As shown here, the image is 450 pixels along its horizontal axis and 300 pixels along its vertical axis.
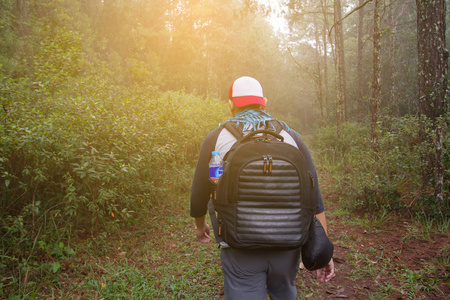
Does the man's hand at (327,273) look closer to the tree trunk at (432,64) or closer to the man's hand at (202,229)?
the man's hand at (202,229)

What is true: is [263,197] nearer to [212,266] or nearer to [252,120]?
[252,120]

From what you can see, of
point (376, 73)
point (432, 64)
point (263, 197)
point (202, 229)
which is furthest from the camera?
point (376, 73)

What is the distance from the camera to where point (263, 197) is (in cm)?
165

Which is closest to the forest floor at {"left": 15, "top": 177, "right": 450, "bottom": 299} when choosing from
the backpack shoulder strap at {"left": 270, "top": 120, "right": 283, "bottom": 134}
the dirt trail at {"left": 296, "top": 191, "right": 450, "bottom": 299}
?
the dirt trail at {"left": 296, "top": 191, "right": 450, "bottom": 299}

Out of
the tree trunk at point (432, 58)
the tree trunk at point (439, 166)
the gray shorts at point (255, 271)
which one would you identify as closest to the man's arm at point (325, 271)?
the gray shorts at point (255, 271)

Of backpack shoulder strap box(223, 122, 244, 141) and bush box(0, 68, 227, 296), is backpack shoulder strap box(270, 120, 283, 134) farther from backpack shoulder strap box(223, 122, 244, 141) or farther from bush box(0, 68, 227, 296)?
bush box(0, 68, 227, 296)

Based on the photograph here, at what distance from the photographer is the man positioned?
1.75m

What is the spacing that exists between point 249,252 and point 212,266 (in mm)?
3170

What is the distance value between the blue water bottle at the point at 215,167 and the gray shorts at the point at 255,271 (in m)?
0.43

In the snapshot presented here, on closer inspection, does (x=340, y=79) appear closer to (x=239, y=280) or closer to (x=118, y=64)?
(x=239, y=280)

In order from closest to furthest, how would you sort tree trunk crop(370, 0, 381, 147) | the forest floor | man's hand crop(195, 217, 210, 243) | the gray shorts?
the gray shorts → man's hand crop(195, 217, 210, 243) → the forest floor → tree trunk crop(370, 0, 381, 147)

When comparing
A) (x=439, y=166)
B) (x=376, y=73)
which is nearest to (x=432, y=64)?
(x=439, y=166)

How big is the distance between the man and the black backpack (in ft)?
0.54

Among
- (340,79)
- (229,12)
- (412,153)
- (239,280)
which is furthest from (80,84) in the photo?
(229,12)
